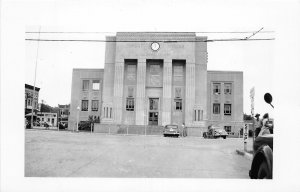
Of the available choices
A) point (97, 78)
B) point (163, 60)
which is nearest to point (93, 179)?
point (163, 60)

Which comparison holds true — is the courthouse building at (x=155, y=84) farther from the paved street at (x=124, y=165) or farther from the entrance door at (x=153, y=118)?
the paved street at (x=124, y=165)

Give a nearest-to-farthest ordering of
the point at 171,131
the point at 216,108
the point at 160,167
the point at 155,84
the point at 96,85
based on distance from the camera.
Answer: the point at 160,167, the point at 171,131, the point at 155,84, the point at 96,85, the point at 216,108

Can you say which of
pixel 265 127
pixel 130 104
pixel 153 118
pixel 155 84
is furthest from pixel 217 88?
pixel 265 127

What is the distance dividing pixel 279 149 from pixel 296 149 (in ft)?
2.95

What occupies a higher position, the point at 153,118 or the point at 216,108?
the point at 216,108

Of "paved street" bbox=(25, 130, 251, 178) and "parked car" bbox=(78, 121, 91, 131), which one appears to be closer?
"paved street" bbox=(25, 130, 251, 178)

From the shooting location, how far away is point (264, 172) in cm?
502

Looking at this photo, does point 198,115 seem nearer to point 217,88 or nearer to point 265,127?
point 217,88

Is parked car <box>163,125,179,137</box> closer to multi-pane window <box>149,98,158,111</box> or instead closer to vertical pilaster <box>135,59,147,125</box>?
vertical pilaster <box>135,59,147,125</box>

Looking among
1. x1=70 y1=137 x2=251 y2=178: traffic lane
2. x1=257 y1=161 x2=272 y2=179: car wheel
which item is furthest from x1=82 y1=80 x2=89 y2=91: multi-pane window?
x1=257 y1=161 x2=272 y2=179: car wheel

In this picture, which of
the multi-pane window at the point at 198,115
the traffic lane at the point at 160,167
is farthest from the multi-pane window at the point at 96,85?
the traffic lane at the point at 160,167

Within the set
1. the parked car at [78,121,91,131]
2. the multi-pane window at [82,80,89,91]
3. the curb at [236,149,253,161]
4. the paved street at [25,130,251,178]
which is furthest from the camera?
the multi-pane window at [82,80,89,91]

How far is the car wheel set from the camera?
495cm

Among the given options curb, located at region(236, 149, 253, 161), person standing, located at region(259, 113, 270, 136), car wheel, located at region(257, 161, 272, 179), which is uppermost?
person standing, located at region(259, 113, 270, 136)
